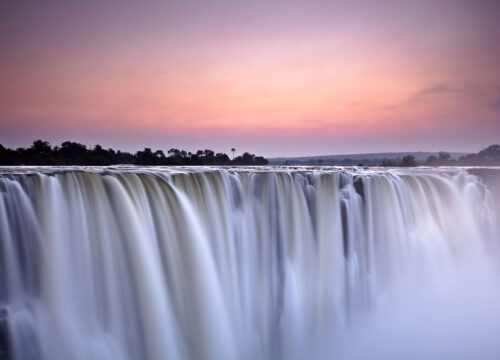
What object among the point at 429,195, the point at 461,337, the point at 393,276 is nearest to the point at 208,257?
the point at 393,276

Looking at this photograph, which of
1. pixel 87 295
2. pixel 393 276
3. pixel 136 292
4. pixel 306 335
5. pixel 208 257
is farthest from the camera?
pixel 393 276

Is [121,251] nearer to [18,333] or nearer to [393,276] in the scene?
[18,333]

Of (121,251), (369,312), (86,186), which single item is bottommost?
(369,312)

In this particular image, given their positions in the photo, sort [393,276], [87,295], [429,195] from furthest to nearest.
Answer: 1. [429,195]
2. [393,276]
3. [87,295]

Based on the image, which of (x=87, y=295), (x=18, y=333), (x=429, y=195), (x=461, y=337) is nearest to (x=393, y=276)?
(x=461, y=337)

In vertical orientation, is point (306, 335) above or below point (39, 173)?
below

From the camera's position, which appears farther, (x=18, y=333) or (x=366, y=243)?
(x=366, y=243)
